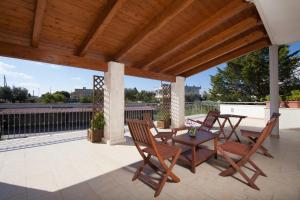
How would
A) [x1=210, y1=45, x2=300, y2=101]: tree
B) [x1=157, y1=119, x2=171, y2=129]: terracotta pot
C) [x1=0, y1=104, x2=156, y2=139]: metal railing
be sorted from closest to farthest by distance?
[x1=0, y1=104, x2=156, y2=139]: metal railing, [x1=157, y1=119, x2=171, y2=129]: terracotta pot, [x1=210, y1=45, x2=300, y2=101]: tree

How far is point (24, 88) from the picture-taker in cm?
2984

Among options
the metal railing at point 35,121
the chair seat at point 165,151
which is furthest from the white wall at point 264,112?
the metal railing at point 35,121

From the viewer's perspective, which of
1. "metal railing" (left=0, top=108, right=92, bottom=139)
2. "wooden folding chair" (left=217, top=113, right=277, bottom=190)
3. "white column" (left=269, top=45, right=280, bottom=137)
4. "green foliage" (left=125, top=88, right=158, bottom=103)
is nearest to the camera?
"wooden folding chair" (left=217, top=113, right=277, bottom=190)

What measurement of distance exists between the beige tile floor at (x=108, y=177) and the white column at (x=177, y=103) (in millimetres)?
3752

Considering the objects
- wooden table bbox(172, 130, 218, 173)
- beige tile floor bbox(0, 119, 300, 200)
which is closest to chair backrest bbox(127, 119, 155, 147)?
beige tile floor bbox(0, 119, 300, 200)

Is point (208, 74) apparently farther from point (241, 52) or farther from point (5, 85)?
point (5, 85)

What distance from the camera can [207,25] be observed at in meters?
3.76

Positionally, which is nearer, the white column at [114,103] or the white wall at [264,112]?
the white column at [114,103]

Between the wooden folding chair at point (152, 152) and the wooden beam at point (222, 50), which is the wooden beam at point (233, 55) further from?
the wooden folding chair at point (152, 152)

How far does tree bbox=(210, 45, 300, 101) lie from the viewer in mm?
15500

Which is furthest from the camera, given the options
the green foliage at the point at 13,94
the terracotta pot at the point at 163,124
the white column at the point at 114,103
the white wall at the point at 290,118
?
the green foliage at the point at 13,94

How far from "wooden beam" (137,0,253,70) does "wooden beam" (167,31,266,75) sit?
1.62 metres

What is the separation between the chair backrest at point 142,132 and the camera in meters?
2.30

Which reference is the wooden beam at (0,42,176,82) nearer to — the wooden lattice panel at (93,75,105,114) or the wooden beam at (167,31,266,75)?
the wooden lattice panel at (93,75,105,114)
